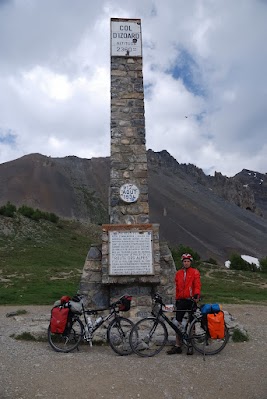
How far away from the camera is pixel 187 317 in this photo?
770 cm

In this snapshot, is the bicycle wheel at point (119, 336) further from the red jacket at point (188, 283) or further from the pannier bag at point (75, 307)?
the red jacket at point (188, 283)

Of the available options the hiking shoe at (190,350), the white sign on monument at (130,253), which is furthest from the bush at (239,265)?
the hiking shoe at (190,350)

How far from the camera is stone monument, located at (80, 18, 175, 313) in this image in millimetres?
10031

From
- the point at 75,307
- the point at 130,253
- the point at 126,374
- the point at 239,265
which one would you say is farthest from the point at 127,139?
the point at 239,265

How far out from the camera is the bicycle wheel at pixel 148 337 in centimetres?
732

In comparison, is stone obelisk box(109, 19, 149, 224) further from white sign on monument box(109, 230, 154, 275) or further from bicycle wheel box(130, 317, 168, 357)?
bicycle wheel box(130, 317, 168, 357)

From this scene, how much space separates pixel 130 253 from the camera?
10102mm

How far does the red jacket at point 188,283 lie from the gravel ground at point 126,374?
1104mm

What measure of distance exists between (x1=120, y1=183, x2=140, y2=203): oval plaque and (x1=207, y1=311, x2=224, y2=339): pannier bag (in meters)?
4.69

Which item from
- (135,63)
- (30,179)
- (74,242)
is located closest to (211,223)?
(30,179)

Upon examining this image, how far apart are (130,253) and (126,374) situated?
4240mm

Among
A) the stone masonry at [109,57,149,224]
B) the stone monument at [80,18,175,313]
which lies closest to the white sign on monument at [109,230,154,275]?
the stone monument at [80,18,175,313]

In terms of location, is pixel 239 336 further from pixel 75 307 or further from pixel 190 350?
pixel 75 307

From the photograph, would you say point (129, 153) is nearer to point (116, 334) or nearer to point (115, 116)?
point (115, 116)
